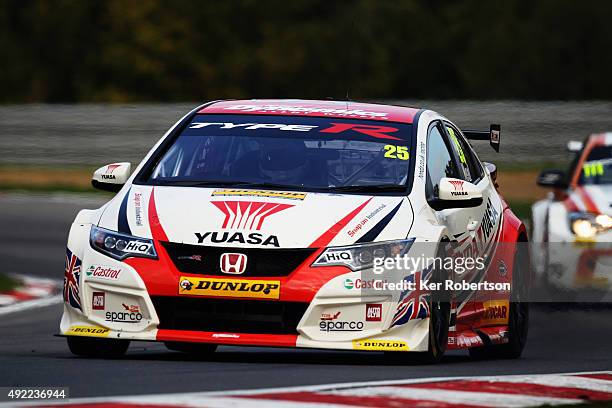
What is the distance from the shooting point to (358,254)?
7.38 m

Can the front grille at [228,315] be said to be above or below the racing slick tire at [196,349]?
above

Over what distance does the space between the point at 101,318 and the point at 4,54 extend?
39.5 meters

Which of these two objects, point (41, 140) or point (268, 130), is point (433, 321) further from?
point (41, 140)

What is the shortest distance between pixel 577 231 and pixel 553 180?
0.84 metres

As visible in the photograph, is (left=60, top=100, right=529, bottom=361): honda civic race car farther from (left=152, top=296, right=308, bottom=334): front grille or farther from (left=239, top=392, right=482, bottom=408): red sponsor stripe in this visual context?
(left=239, top=392, right=482, bottom=408): red sponsor stripe

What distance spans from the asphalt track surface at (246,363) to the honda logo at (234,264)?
16.9 inches

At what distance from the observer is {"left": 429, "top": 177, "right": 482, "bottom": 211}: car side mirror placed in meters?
8.05

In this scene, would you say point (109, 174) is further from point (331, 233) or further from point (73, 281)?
point (331, 233)

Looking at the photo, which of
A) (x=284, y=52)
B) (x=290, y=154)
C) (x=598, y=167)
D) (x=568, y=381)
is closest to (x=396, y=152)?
(x=290, y=154)

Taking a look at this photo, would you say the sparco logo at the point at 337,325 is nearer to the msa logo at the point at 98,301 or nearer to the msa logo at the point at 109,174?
the msa logo at the point at 98,301

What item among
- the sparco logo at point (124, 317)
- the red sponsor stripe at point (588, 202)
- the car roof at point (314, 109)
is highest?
the car roof at point (314, 109)

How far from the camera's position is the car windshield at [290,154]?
26.6 feet

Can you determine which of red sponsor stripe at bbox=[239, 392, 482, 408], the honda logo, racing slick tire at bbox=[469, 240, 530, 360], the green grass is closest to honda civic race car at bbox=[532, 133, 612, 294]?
racing slick tire at bbox=[469, 240, 530, 360]

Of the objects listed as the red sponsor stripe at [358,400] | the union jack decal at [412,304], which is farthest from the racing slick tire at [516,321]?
the red sponsor stripe at [358,400]
